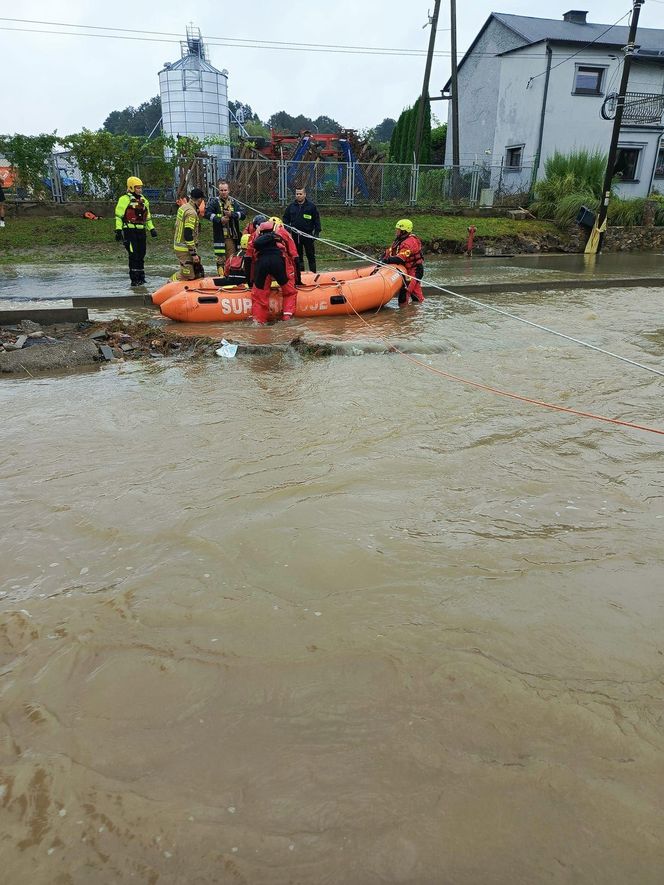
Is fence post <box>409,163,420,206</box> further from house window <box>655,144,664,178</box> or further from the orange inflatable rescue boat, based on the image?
the orange inflatable rescue boat

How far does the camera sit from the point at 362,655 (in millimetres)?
2607

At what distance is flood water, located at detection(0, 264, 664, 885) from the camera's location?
1.85 m

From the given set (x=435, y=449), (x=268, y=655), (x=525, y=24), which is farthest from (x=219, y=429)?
(x=525, y=24)

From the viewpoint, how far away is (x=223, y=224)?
10375mm

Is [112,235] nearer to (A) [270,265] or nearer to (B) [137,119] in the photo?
(A) [270,265]

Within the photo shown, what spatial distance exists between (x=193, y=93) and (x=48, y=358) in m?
26.8

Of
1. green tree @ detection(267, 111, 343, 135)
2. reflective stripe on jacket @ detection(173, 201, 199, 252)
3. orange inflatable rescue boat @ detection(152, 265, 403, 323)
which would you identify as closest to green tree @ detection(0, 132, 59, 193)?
reflective stripe on jacket @ detection(173, 201, 199, 252)

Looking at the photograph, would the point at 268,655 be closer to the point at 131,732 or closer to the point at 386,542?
the point at 131,732

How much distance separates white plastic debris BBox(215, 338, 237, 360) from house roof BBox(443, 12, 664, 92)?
22457mm

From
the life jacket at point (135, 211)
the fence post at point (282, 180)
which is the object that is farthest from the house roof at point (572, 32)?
the life jacket at point (135, 211)

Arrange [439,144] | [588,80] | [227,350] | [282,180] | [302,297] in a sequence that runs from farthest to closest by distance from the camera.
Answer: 1. [439,144]
2. [588,80]
3. [282,180]
4. [302,297]
5. [227,350]

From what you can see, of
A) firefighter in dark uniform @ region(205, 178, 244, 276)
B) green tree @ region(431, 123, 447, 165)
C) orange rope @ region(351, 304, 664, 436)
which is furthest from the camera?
green tree @ region(431, 123, 447, 165)

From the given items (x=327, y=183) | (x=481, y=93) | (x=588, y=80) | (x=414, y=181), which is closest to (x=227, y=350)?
(x=327, y=183)

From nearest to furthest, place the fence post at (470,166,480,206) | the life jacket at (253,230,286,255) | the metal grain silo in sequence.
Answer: the life jacket at (253,230,286,255) < the fence post at (470,166,480,206) < the metal grain silo
